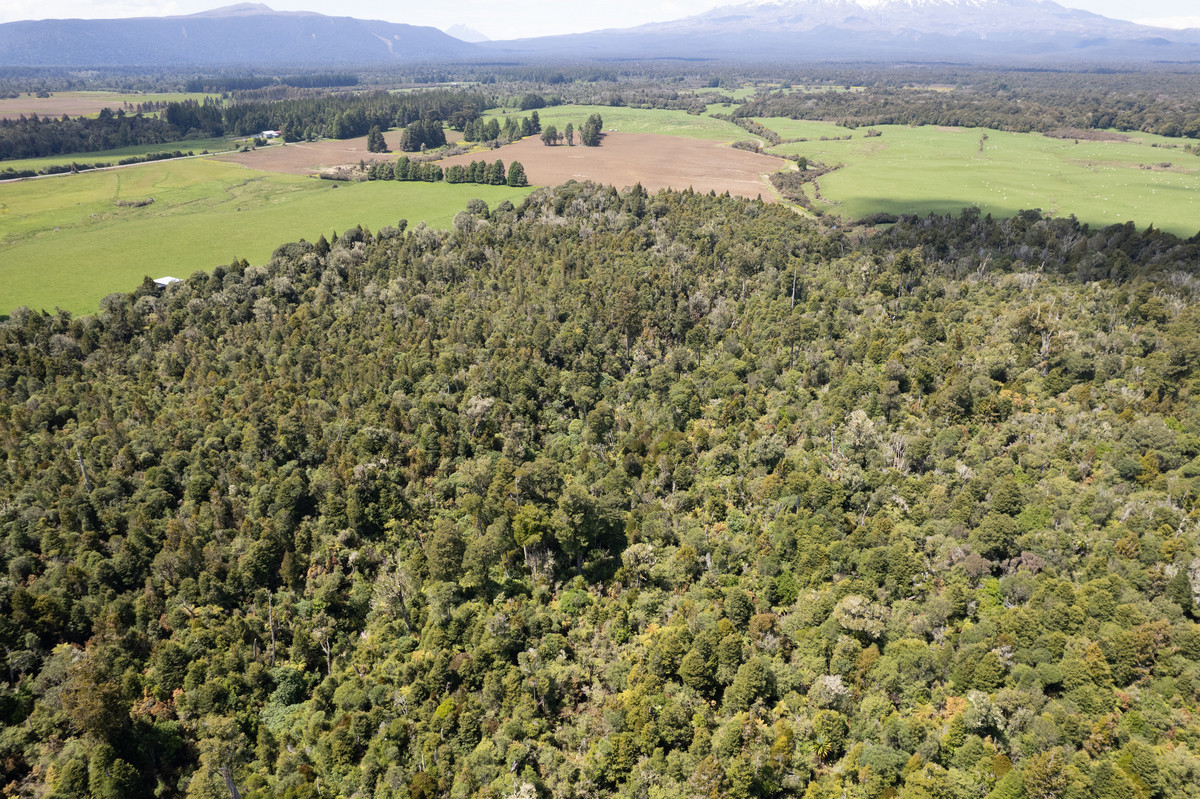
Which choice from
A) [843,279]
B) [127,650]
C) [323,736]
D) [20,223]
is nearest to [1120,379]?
[843,279]

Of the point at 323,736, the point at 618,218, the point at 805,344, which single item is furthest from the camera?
the point at 618,218

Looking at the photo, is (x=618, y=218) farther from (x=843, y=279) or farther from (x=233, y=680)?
(x=233, y=680)

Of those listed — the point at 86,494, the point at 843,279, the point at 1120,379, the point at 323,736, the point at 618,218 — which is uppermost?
the point at 618,218

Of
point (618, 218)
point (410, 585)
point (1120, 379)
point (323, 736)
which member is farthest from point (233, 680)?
point (618, 218)

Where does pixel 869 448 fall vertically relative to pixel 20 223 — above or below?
below

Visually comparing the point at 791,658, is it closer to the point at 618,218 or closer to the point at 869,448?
the point at 869,448

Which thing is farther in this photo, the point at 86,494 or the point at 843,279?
the point at 843,279

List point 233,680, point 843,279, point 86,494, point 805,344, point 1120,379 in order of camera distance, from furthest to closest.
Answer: point 843,279
point 805,344
point 1120,379
point 86,494
point 233,680
